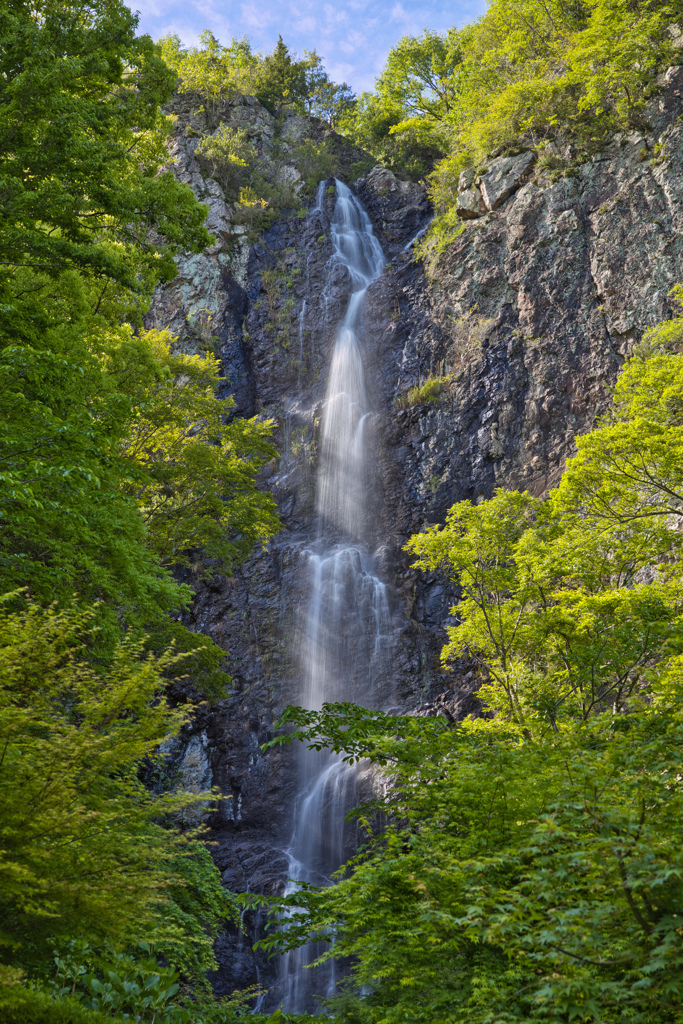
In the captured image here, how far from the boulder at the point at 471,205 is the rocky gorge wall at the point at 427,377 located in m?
0.06

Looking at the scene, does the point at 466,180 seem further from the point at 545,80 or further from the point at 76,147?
the point at 76,147

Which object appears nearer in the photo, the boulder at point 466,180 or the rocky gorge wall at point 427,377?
the rocky gorge wall at point 427,377

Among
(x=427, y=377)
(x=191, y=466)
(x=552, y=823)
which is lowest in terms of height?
(x=552, y=823)

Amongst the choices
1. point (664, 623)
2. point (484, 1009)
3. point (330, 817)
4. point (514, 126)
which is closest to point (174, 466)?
point (330, 817)

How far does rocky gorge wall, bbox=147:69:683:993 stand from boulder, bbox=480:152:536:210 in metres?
0.09

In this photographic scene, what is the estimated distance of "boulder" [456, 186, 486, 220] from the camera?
88.3 feet

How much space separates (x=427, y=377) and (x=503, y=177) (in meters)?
8.58

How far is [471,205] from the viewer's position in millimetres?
27125

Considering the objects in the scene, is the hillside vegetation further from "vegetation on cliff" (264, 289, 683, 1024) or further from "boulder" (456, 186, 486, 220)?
"boulder" (456, 186, 486, 220)

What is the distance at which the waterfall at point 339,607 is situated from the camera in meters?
17.7

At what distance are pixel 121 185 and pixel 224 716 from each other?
56.4ft

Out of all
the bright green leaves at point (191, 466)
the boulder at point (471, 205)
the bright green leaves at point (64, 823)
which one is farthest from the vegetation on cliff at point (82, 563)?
the boulder at point (471, 205)

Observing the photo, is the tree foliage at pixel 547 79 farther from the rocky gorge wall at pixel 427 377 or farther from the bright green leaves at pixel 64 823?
the bright green leaves at pixel 64 823

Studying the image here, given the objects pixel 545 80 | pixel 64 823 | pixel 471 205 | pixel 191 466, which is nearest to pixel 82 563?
pixel 64 823
